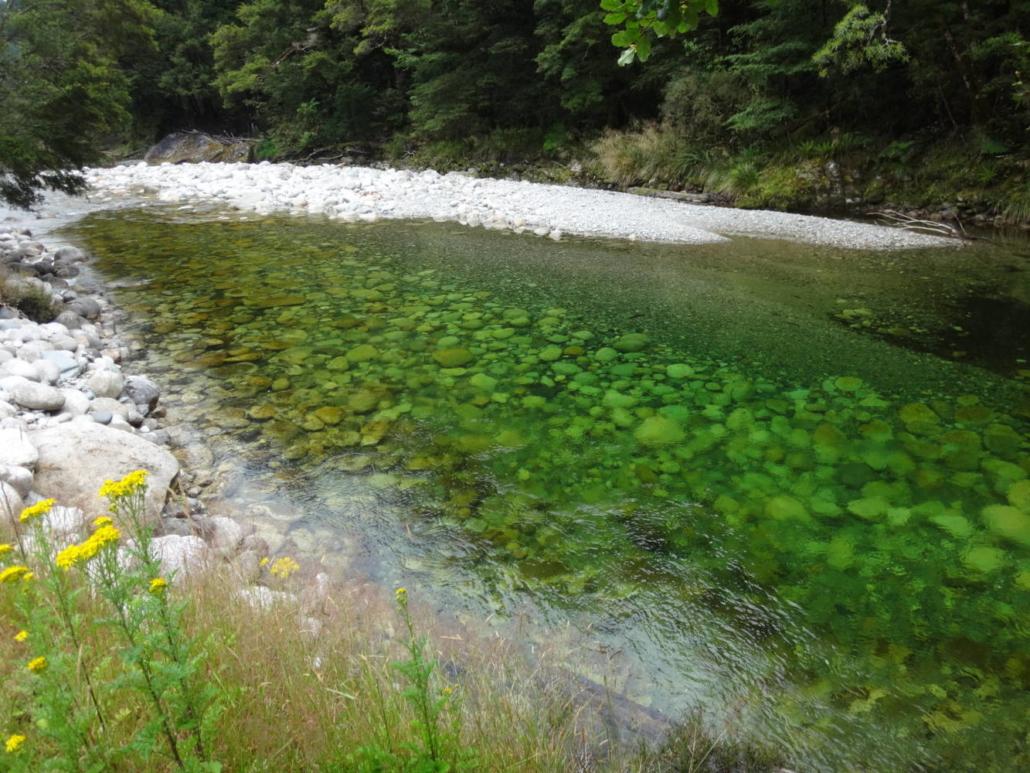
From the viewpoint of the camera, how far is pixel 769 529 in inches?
119

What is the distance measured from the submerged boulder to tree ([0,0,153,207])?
1597cm

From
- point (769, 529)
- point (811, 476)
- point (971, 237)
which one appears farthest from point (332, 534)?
point (971, 237)

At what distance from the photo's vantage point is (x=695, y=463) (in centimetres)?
359

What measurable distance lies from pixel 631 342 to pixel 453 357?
1.52 meters

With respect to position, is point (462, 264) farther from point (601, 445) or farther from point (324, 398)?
point (601, 445)

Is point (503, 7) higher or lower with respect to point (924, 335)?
higher

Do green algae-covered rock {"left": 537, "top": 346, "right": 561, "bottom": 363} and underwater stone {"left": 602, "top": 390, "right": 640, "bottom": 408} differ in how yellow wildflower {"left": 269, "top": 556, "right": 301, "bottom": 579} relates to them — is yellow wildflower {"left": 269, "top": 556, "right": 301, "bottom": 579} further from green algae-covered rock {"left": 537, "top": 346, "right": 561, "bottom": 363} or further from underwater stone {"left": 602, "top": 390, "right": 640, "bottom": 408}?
green algae-covered rock {"left": 537, "top": 346, "right": 561, "bottom": 363}

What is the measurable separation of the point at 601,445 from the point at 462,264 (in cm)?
482

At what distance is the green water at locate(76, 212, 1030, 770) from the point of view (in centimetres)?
224

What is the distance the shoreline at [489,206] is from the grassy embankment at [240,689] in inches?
315

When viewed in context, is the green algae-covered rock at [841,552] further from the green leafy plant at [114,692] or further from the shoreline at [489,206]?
the shoreline at [489,206]

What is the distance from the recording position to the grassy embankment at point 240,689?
1.27 metres

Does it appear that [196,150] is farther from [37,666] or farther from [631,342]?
[37,666]

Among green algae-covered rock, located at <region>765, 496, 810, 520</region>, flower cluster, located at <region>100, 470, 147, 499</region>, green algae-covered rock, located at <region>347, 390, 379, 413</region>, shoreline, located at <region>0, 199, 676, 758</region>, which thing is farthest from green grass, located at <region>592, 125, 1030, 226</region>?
flower cluster, located at <region>100, 470, 147, 499</region>
